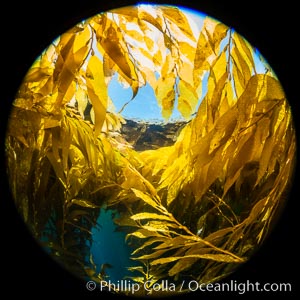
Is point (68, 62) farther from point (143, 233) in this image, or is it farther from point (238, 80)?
point (143, 233)

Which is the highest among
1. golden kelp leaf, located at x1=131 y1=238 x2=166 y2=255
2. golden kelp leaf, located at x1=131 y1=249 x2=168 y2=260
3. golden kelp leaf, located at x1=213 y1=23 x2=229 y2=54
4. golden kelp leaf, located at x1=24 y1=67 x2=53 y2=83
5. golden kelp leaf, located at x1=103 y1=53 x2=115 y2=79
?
golden kelp leaf, located at x1=213 y1=23 x2=229 y2=54

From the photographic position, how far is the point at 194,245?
2.90ft

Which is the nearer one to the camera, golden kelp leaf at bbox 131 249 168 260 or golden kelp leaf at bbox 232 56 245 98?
golden kelp leaf at bbox 232 56 245 98

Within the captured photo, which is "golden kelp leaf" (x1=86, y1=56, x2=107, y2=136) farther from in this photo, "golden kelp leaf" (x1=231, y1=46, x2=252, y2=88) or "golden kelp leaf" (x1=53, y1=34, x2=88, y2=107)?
"golden kelp leaf" (x1=231, y1=46, x2=252, y2=88)

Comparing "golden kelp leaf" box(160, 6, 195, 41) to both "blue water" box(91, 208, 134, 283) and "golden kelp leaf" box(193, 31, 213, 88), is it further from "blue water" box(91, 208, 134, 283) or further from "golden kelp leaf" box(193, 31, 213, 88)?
"blue water" box(91, 208, 134, 283)

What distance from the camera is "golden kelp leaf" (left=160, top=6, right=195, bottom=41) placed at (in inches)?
30.3

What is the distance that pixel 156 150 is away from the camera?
970 mm

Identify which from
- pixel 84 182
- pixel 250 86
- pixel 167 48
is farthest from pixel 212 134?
pixel 84 182

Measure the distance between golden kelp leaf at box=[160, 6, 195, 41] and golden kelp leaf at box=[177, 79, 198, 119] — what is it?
12 cm

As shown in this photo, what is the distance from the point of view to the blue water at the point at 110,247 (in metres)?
0.91

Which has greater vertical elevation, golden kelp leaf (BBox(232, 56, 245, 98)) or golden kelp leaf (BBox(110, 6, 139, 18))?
golden kelp leaf (BBox(110, 6, 139, 18))

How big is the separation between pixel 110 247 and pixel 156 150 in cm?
30

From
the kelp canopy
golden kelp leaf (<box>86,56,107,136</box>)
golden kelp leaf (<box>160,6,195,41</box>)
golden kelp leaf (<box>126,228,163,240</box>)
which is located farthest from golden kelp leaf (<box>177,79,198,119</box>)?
golden kelp leaf (<box>126,228,163,240</box>)

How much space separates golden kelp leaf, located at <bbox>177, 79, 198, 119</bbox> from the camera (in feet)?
2.95
